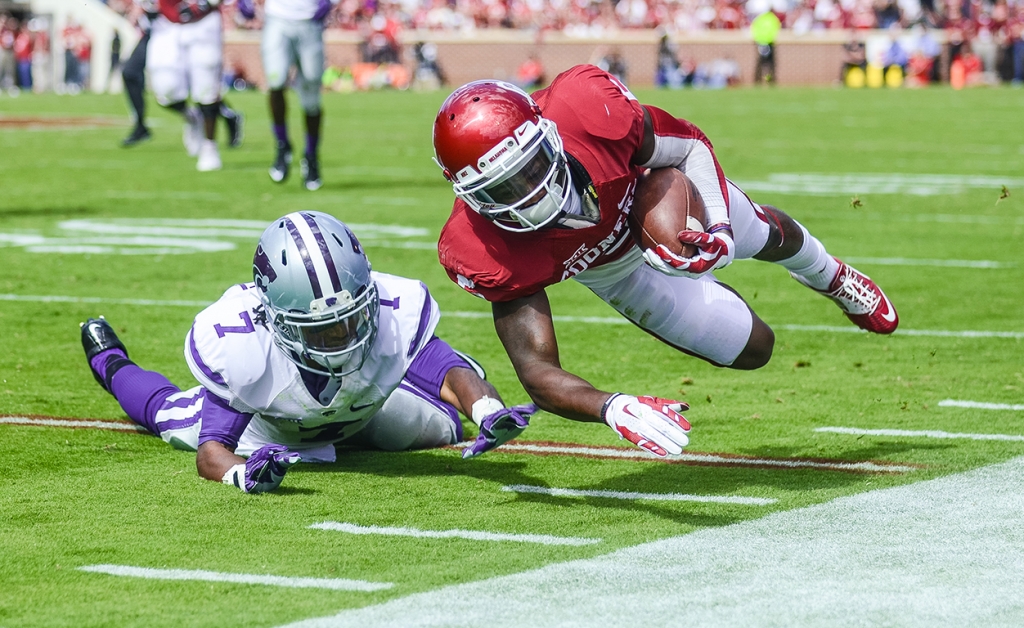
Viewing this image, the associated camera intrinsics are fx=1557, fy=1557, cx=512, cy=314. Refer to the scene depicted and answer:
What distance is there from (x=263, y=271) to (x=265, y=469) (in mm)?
552

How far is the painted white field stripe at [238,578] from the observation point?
11.3 feet

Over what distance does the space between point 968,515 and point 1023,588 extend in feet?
2.19

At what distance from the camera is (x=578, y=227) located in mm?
4312

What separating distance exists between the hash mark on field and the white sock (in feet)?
2.65

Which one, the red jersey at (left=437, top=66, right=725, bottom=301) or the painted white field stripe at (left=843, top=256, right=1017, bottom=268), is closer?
the red jersey at (left=437, top=66, right=725, bottom=301)

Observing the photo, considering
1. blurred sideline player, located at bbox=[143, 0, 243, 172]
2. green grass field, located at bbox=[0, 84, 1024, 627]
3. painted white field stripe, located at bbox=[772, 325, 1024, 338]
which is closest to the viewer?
green grass field, located at bbox=[0, 84, 1024, 627]

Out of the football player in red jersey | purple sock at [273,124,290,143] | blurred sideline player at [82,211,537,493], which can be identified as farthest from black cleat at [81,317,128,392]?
purple sock at [273,124,290,143]

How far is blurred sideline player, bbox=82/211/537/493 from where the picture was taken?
4.27 metres

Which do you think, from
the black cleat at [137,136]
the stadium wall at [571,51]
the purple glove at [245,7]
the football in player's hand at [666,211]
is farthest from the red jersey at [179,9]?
the stadium wall at [571,51]

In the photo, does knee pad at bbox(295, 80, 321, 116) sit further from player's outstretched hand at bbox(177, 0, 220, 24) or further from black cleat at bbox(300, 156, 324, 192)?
player's outstretched hand at bbox(177, 0, 220, 24)

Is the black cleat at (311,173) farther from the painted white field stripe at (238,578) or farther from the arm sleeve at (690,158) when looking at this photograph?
the painted white field stripe at (238,578)

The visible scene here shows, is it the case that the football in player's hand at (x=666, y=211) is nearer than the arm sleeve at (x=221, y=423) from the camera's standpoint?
Yes

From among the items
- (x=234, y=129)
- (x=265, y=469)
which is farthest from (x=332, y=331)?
(x=234, y=129)

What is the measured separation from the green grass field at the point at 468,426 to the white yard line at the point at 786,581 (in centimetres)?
12
